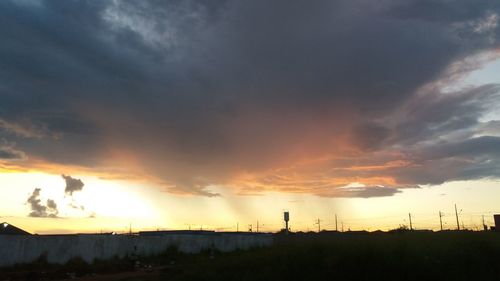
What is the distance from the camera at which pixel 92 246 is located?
36.2 meters

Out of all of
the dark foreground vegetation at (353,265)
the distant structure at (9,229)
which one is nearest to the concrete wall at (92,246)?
the dark foreground vegetation at (353,265)

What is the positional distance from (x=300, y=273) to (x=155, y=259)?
61.7ft

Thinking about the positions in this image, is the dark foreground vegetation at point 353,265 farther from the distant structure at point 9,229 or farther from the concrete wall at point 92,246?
the distant structure at point 9,229

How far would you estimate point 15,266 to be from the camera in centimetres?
3144

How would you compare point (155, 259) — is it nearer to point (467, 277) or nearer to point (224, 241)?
point (224, 241)

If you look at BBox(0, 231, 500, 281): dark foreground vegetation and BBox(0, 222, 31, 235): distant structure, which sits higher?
BBox(0, 222, 31, 235): distant structure

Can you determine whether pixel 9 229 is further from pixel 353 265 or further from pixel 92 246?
pixel 353 265

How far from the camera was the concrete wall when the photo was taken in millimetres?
32188

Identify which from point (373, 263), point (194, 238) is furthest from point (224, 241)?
point (373, 263)

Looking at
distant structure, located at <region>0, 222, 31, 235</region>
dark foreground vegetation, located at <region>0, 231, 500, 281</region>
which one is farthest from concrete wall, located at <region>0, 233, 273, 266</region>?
distant structure, located at <region>0, 222, 31, 235</region>

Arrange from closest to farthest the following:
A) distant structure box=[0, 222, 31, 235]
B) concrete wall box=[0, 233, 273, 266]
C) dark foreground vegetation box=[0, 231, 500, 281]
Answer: dark foreground vegetation box=[0, 231, 500, 281] → concrete wall box=[0, 233, 273, 266] → distant structure box=[0, 222, 31, 235]

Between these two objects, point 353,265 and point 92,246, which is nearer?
point 353,265

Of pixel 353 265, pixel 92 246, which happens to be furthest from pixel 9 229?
pixel 353 265

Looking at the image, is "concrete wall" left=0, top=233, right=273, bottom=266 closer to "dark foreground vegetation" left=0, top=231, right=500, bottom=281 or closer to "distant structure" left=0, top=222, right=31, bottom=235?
"dark foreground vegetation" left=0, top=231, right=500, bottom=281
